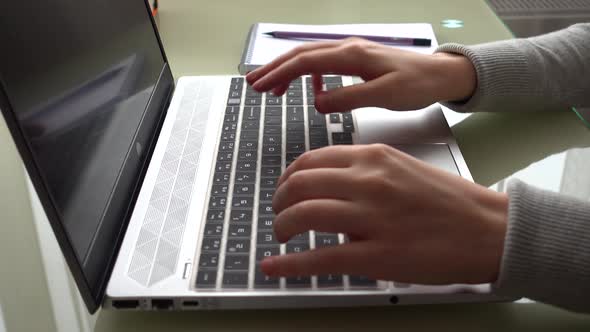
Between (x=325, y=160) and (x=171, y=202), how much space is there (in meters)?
0.14

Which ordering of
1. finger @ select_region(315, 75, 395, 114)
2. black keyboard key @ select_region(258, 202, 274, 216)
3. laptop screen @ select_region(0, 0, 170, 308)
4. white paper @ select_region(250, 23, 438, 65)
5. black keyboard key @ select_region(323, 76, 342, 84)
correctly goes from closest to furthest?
laptop screen @ select_region(0, 0, 170, 308) < black keyboard key @ select_region(258, 202, 274, 216) < finger @ select_region(315, 75, 395, 114) < black keyboard key @ select_region(323, 76, 342, 84) < white paper @ select_region(250, 23, 438, 65)

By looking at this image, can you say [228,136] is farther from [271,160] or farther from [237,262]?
[237,262]

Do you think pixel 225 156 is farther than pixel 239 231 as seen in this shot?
Yes

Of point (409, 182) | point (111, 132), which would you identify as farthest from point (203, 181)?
point (409, 182)

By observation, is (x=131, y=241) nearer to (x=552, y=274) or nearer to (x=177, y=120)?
(x=177, y=120)

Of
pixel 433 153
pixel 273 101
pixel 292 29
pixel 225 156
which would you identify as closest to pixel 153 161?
pixel 225 156

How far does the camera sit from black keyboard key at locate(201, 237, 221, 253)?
1.36 ft

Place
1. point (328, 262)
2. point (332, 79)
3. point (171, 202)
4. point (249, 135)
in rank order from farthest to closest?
point (332, 79), point (249, 135), point (171, 202), point (328, 262)

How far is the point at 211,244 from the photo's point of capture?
418mm

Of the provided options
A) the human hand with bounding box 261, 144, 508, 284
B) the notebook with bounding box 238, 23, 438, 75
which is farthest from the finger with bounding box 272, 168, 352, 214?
the notebook with bounding box 238, 23, 438, 75

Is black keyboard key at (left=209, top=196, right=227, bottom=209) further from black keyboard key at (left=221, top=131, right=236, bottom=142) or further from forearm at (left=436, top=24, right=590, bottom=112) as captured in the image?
forearm at (left=436, top=24, right=590, bottom=112)

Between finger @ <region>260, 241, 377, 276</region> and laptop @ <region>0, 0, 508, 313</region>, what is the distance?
17mm

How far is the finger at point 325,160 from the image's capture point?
16.7 inches

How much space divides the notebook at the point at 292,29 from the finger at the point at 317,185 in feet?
1.20
